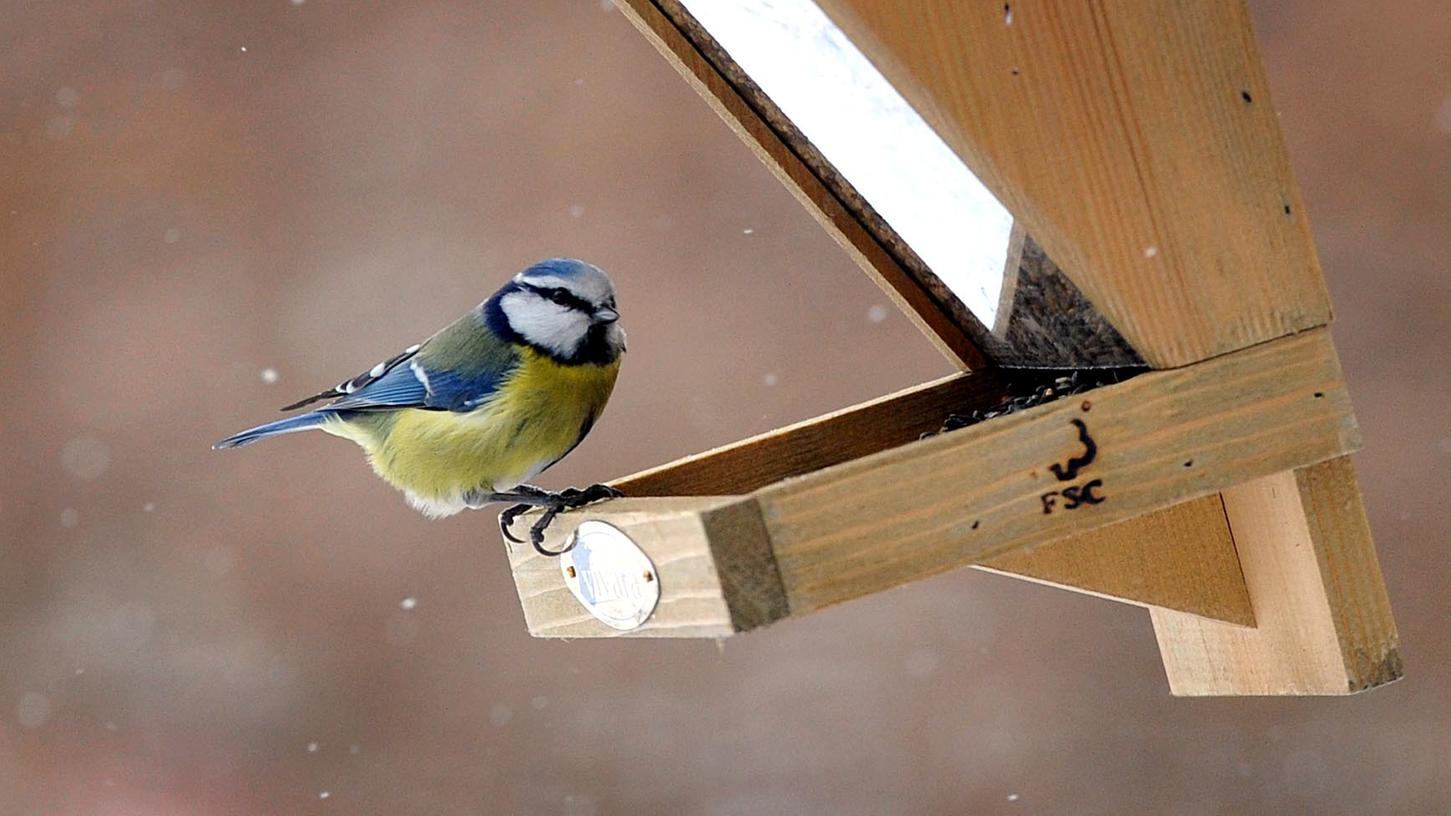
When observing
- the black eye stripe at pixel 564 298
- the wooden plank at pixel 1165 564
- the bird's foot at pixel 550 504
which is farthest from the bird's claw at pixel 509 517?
the wooden plank at pixel 1165 564

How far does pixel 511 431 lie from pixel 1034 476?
668 millimetres

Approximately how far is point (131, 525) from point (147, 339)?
42cm

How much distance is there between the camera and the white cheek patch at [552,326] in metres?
1.78

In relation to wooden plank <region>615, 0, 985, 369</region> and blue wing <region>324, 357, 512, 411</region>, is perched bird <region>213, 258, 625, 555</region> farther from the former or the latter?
wooden plank <region>615, 0, 985, 369</region>

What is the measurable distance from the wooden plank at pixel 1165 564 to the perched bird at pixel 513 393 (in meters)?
0.54

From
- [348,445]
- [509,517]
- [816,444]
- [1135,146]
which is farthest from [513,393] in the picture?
[348,445]

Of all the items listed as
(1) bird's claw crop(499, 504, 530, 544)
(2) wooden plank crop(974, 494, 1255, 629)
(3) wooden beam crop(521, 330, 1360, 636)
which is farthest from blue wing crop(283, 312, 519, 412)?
(2) wooden plank crop(974, 494, 1255, 629)

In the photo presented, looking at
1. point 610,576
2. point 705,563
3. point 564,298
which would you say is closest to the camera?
point 705,563

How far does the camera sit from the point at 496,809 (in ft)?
12.1

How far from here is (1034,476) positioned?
1.28m

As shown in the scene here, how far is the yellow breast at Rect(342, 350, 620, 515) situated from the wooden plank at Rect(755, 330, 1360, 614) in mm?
601

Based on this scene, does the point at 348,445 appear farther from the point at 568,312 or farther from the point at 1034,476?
the point at 1034,476

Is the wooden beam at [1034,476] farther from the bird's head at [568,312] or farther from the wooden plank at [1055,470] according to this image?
the bird's head at [568,312]

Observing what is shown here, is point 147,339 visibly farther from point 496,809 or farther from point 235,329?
point 496,809
